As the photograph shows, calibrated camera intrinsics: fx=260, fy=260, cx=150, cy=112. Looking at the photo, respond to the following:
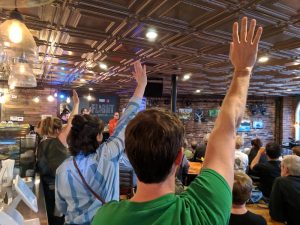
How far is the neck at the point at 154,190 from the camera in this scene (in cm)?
66

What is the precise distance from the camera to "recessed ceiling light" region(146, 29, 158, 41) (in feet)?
11.4

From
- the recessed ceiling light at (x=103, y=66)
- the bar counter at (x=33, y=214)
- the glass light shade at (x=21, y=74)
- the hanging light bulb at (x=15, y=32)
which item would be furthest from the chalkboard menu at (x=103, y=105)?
the hanging light bulb at (x=15, y=32)

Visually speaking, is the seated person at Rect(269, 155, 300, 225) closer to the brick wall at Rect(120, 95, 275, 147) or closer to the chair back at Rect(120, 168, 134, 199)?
the chair back at Rect(120, 168, 134, 199)

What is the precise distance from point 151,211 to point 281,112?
12.6 meters

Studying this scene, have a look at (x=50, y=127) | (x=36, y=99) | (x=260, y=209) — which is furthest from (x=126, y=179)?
(x=36, y=99)

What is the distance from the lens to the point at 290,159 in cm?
272

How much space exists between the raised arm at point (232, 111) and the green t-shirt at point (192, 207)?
1.5 inches

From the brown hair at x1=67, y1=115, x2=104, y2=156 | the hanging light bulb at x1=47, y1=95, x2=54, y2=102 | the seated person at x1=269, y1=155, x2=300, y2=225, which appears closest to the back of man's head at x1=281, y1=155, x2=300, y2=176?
the seated person at x1=269, y1=155, x2=300, y2=225

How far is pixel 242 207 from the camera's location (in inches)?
75.8

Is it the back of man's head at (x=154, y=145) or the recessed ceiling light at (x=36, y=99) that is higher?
the recessed ceiling light at (x=36, y=99)

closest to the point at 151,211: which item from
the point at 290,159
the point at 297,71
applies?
the point at 290,159

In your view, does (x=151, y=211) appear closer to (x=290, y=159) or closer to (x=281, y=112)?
(x=290, y=159)

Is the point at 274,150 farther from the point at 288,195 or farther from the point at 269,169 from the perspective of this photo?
the point at 288,195

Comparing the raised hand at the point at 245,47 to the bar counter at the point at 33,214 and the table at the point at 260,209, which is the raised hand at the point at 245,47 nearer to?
the bar counter at the point at 33,214
